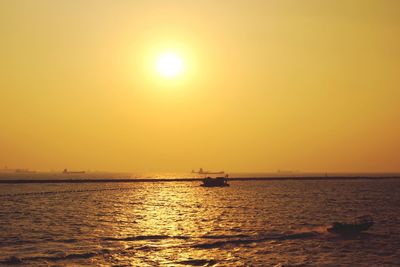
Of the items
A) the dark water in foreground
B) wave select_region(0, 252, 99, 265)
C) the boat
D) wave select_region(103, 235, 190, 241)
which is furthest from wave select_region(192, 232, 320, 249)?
wave select_region(0, 252, 99, 265)

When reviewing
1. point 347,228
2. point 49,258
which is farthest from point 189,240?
point 347,228

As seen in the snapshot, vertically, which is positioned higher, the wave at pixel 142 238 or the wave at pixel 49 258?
the wave at pixel 142 238

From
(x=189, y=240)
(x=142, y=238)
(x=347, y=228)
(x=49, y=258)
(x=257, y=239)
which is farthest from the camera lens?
(x=347, y=228)

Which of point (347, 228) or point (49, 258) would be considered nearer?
point (49, 258)

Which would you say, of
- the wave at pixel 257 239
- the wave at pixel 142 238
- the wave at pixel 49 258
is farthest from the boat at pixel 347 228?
the wave at pixel 49 258

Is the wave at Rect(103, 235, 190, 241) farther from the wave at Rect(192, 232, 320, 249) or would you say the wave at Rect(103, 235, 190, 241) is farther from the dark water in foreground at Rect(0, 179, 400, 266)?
the wave at Rect(192, 232, 320, 249)

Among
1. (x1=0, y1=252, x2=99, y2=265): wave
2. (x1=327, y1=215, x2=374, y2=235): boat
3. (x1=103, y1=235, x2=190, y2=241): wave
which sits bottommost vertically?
(x1=0, y1=252, x2=99, y2=265): wave

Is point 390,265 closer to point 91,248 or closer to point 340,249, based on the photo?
point 340,249

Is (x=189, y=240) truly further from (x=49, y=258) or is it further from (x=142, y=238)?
(x=49, y=258)

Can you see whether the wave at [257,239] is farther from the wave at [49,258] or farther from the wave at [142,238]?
the wave at [49,258]

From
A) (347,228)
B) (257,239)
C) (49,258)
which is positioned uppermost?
(347,228)

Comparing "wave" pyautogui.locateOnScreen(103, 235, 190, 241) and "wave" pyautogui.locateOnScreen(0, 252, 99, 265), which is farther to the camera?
"wave" pyautogui.locateOnScreen(103, 235, 190, 241)

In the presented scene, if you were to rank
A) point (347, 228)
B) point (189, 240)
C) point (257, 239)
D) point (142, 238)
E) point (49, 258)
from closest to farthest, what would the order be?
point (49, 258) < point (189, 240) < point (257, 239) < point (142, 238) < point (347, 228)

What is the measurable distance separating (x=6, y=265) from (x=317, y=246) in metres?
34.1
